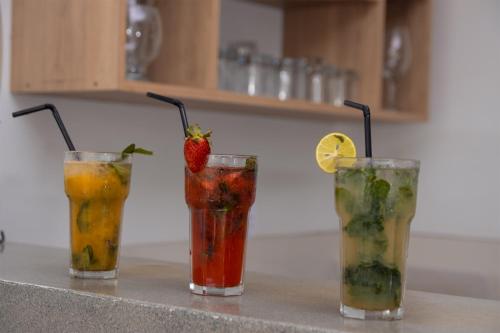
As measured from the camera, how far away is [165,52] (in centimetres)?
210

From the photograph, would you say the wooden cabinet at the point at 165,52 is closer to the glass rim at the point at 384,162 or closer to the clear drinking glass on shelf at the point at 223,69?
the clear drinking glass on shelf at the point at 223,69

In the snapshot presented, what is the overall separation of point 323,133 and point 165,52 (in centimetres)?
94

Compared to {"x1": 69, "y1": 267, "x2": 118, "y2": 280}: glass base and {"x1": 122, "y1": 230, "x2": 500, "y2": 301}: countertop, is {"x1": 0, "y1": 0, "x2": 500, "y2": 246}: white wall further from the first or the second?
{"x1": 69, "y1": 267, "x2": 118, "y2": 280}: glass base

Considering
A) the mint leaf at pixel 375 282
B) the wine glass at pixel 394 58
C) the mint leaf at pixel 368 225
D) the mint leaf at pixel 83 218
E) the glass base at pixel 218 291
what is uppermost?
the wine glass at pixel 394 58

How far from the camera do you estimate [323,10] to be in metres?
2.69

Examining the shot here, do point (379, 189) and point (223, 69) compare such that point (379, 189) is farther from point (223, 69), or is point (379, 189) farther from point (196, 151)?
point (223, 69)

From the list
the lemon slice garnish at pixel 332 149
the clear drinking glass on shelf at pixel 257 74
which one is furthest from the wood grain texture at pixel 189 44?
the lemon slice garnish at pixel 332 149

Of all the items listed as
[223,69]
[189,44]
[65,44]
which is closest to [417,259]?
[223,69]

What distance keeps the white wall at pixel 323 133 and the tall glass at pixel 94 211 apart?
823 mm

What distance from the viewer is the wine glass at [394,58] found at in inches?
107

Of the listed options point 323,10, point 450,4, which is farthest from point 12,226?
point 450,4

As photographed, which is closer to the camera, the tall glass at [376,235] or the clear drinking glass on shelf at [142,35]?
the tall glass at [376,235]

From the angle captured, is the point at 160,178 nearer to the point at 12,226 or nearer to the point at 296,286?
the point at 12,226

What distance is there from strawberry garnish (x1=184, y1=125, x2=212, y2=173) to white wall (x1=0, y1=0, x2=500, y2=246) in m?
1.03
